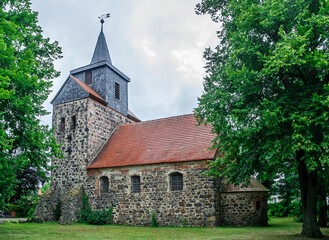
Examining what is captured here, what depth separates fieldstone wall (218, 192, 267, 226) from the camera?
17031mm

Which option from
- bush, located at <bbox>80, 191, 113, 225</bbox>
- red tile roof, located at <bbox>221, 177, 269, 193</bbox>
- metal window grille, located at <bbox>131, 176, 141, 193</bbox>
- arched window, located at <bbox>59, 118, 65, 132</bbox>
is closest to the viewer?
red tile roof, located at <bbox>221, 177, 269, 193</bbox>

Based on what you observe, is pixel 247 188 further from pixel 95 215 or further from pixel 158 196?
pixel 95 215

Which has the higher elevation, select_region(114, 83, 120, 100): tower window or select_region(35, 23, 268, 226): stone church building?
select_region(114, 83, 120, 100): tower window

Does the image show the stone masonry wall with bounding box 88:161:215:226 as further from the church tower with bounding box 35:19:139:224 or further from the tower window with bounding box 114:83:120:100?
the tower window with bounding box 114:83:120:100

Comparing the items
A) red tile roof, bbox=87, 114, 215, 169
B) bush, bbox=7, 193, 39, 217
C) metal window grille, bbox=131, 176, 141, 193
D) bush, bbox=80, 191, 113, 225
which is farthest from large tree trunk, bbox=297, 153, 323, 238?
bush, bbox=7, 193, 39, 217

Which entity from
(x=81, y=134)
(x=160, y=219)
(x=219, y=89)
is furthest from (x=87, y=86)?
(x=219, y=89)

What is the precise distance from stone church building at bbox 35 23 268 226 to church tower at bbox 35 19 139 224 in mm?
68

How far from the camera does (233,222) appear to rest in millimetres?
17297

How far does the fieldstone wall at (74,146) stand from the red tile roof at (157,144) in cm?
94

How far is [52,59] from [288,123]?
11.7 meters

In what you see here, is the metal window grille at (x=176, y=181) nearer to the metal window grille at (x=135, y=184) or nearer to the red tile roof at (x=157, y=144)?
the red tile roof at (x=157, y=144)

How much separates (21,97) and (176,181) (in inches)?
396

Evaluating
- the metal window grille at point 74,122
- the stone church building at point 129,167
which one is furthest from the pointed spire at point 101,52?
the metal window grille at point 74,122

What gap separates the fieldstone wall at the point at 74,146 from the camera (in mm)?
20688
